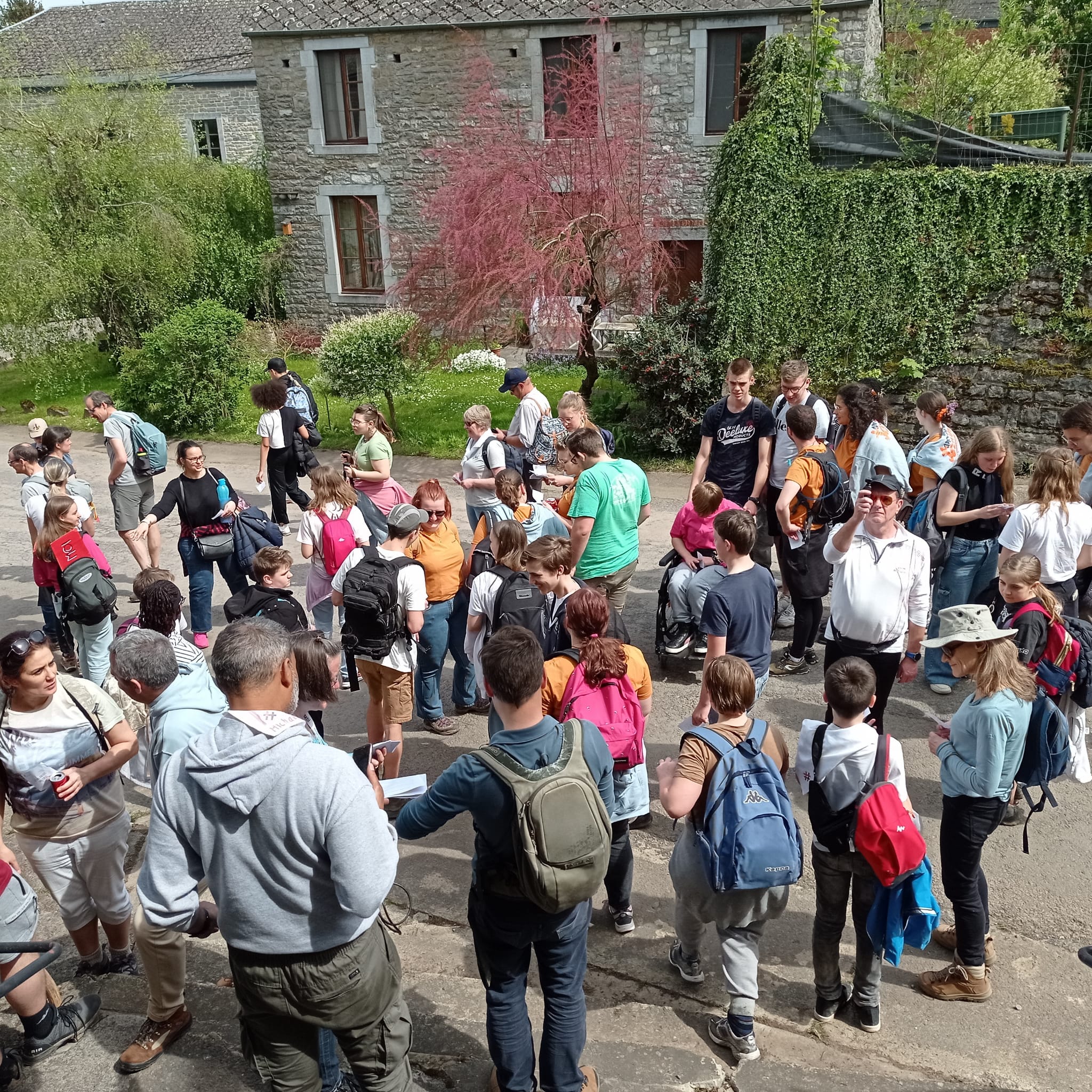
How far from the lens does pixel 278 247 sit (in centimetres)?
2147

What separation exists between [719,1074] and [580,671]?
1580mm

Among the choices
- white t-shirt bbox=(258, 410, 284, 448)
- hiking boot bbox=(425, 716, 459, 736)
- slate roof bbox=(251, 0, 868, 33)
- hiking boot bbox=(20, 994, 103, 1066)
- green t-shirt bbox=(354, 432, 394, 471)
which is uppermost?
slate roof bbox=(251, 0, 868, 33)

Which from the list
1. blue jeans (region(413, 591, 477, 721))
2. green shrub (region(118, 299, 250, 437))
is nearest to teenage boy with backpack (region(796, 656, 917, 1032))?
blue jeans (region(413, 591, 477, 721))

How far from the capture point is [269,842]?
2.68 m

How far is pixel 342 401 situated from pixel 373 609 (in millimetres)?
11383

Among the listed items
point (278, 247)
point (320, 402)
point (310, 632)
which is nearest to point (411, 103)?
point (278, 247)

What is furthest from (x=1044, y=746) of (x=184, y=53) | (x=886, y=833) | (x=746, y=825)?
(x=184, y=53)

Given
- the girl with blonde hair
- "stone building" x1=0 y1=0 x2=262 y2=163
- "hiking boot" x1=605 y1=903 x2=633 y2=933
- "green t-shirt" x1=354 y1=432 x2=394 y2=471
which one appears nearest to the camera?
"hiking boot" x1=605 y1=903 x2=633 y2=933

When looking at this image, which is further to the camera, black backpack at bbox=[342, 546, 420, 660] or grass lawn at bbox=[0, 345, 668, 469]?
grass lawn at bbox=[0, 345, 668, 469]

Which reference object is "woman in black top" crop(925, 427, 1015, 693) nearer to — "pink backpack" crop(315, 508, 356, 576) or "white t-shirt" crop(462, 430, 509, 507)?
"white t-shirt" crop(462, 430, 509, 507)

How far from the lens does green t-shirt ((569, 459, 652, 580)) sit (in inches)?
244

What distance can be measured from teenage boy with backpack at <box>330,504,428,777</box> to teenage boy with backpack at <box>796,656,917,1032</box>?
2.26 meters

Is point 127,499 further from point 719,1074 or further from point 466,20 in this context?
point 466,20

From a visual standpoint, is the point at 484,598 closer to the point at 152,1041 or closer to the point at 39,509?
the point at 152,1041
